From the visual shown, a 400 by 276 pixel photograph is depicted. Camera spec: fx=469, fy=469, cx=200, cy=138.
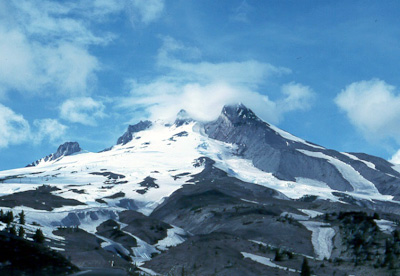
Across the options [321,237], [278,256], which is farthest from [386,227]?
[278,256]

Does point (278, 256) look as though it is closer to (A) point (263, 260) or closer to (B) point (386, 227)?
(A) point (263, 260)

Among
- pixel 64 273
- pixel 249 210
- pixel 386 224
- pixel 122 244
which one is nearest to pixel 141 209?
pixel 249 210

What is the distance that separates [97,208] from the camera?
160m

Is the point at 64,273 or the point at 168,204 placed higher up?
the point at 168,204

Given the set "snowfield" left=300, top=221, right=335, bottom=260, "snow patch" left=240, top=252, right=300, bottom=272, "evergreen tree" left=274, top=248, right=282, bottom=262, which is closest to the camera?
"snow patch" left=240, top=252, right=300, bottom=272

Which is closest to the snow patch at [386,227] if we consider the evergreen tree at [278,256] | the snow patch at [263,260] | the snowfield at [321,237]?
the snowfield at [321,237]

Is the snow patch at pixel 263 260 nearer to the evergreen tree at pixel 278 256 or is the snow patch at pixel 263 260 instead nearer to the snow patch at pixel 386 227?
the evergreen tree at pixel 278 256

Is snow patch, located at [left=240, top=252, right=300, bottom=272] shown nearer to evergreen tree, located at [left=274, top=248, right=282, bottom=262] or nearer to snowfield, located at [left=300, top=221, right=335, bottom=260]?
evergreen tree, located at [left=274, top=248, right=282, bottom=262]

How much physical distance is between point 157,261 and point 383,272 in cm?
3301

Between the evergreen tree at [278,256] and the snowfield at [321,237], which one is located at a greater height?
the snowfield at [321,237]

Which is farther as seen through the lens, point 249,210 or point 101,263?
point 249,210

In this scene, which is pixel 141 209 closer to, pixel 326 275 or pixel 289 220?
pixel 289 220

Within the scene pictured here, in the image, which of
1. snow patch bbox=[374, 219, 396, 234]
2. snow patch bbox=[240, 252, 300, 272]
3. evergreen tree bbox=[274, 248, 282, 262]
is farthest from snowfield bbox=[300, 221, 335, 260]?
snow patch bbox=[240, 252, 300, 272]

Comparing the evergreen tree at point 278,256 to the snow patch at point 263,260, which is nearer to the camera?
the snow patch at point 263,260
